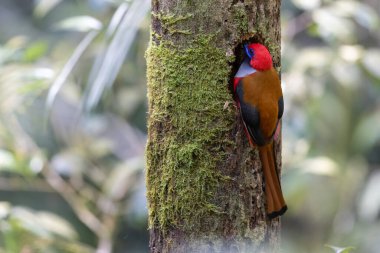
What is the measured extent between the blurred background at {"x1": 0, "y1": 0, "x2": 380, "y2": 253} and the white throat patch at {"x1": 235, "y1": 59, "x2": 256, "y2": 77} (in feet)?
1.40

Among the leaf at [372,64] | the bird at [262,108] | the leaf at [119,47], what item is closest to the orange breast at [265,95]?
the bird at [262,108]

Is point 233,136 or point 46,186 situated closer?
point 233,136

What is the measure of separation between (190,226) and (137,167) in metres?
1.70

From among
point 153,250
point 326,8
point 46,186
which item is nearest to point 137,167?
point 46,186

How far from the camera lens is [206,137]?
80.1 inches

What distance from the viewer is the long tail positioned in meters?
2.04

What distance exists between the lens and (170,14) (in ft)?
6.72

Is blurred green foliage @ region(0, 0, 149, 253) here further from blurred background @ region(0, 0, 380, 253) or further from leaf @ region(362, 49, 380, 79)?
leaf @ region(362, 49, 380, 79)

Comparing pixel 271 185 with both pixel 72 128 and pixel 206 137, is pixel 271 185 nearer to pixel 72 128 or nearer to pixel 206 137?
pixel 206 137

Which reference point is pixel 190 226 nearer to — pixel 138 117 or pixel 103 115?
pixel 103 115

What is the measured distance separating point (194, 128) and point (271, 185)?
0.30 metres

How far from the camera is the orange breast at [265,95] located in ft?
6.67

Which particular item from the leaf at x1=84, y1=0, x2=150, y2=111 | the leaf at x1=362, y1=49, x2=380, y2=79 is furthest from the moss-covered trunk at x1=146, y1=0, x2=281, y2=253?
the leaf at x1=362, y1=49, x2=380, y2=79

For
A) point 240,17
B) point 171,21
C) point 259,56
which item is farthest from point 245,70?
point 171,21
